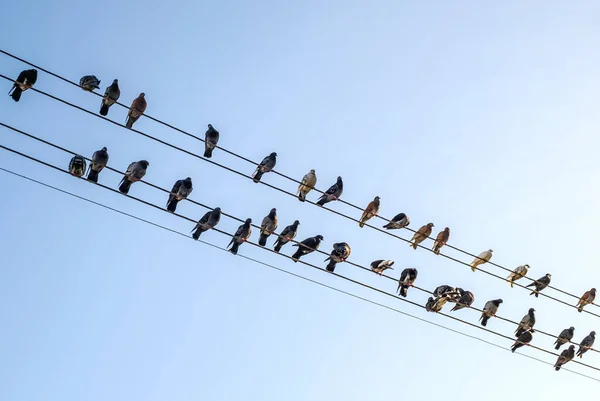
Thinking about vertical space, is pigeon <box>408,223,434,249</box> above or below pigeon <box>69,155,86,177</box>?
above

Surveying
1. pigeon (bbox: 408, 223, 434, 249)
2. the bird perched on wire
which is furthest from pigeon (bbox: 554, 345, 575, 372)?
the bird perched on wire

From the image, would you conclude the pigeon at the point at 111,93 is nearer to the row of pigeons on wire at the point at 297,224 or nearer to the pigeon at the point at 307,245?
the row of pigeons on wire at the point at 297,224

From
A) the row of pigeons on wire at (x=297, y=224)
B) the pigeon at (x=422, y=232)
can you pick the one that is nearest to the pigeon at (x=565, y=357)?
the row of pigeons on wire at (x=297, y=224)

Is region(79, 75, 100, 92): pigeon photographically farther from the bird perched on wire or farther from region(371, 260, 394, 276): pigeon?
region(371, 260, 394, 276): pigeon

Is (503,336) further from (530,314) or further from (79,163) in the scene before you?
(79,163)

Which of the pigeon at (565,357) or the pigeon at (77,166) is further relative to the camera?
the pigeon at (565,357)

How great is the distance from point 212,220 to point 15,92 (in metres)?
4.28

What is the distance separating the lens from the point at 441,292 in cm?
1609

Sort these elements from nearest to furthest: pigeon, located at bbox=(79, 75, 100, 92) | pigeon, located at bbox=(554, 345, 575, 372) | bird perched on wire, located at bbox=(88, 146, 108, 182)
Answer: bird perched on wire, located at bbox=(88, 146, 108, 182), pigeon, located at bbox=(79, 75, 100, 92), pigeon, located at bbox=(554, 345, 575, 372)

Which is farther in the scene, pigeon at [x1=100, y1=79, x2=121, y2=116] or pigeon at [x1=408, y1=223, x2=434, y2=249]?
pigeon at [x1=408, y1=223, x2=434, y2=249]

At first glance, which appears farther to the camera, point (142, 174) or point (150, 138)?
point (142, 174)

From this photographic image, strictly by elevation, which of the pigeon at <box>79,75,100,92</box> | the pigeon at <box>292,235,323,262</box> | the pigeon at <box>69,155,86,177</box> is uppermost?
the pigeon at <box>79,75,100,92</box>

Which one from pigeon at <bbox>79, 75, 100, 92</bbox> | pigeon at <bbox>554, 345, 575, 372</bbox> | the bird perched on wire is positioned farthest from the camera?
pigeon at <bbox>554, 345, 575, 372</bbox>

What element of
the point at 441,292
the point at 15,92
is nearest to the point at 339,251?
the point at 441,292
